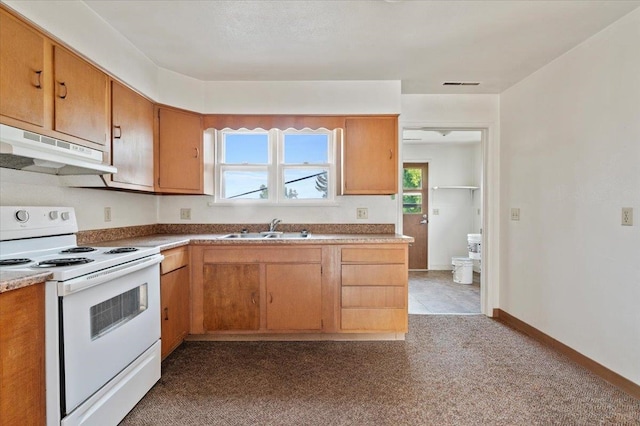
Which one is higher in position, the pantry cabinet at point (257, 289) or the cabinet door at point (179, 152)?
the cabinet door at point (179, 152)

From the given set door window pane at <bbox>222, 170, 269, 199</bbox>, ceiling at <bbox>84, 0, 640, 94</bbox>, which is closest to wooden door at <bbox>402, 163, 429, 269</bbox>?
ceiling at <bbox>84, 0, 640, 94</bbox>

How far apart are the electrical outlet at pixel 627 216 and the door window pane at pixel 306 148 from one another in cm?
236

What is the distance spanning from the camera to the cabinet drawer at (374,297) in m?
2.69

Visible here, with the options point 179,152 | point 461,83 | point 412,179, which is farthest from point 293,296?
Result: point 412,179

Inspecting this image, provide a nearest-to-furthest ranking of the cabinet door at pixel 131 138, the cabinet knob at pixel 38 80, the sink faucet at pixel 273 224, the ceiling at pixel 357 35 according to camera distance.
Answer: the cabinet knob at pixel 38 80
the ceiling at pixel 357 35
the cabinet door at pixel 131 138
the sink faucet at pixel 273 224

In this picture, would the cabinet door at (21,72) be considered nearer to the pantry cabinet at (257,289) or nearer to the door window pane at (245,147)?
the pantry cabinet at (257,289)

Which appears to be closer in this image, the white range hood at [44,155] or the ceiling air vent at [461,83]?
the white range hood at [44,155]

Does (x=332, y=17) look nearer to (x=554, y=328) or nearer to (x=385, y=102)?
(x=385, y=102)

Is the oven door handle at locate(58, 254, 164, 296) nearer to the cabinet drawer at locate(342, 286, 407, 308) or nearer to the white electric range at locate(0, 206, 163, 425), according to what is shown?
the white electric range at locate(0, 206, 163, 425)

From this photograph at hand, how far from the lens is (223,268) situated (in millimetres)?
2695

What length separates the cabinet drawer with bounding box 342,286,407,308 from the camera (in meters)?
2.69

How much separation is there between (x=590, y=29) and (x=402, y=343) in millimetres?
2697

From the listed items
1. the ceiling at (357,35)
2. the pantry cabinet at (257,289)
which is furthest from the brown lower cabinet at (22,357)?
the ceiling at (357,35)

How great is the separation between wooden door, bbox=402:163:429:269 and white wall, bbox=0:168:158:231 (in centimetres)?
434
